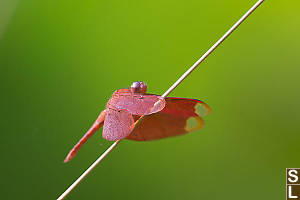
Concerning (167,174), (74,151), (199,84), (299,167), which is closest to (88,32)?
(199,84)

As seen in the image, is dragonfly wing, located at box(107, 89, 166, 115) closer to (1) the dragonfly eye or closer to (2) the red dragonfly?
(2) the red dragonfly

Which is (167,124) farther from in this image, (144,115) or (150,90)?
(150,90)

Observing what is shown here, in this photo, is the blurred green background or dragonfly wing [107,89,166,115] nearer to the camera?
dragonfly wing [107,89,166,115]

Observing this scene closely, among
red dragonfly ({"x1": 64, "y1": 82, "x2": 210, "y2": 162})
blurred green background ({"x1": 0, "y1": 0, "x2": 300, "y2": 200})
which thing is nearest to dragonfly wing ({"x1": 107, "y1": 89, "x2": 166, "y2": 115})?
red dragonfly ({"x1": 64, "y1": 82, "x2": 210, "y2": 162})

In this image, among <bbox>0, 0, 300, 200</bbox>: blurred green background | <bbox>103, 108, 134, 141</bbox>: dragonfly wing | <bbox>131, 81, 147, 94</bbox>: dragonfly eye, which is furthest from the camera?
<bbox>0, 0, 300, 200</bbox>: blurred green background

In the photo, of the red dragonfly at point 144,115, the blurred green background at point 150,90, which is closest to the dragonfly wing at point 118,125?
the red dragonfly at point 144,115

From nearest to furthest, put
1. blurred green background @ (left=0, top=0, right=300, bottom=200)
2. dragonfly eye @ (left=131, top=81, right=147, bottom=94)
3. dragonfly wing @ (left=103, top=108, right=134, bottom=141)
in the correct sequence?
dragonfly wing @ (left=103, top=108, right=134, bottom=141) → dragonfly eye @ (left=131, top=81, right=147, bottom=94) → blurred green background @ (left=0, top=0, right=300, bottom=200)

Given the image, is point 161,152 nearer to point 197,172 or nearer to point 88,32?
point 197,172
